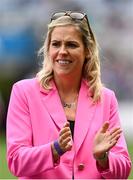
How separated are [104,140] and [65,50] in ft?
1.98

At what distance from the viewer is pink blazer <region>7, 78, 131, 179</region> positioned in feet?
13.5

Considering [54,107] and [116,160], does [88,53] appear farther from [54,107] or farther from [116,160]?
[116,160]

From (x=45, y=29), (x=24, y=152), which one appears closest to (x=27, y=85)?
(x=24, y=152)

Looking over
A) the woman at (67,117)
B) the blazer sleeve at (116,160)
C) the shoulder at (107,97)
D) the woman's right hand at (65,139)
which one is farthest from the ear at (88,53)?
the woman's right hand at (65,139)

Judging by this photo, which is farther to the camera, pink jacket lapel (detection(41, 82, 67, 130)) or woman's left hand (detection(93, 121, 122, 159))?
pink jacket lapel (detection(41, 82, 67, 130))

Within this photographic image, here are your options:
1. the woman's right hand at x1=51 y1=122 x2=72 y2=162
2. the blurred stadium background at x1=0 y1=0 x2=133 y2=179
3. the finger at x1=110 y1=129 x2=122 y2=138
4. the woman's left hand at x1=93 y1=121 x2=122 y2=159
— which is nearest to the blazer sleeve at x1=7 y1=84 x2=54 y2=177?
the woman's right hand at x1=51 y1=122 x2=72 y2=162

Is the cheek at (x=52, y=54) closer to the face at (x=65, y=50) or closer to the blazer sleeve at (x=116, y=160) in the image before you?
the face at (x=65, y=50)

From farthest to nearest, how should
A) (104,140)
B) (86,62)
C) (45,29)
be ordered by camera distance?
(45,29), (86,62), (104,140)

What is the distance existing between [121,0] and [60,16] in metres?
12.1

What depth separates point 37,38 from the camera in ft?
50.3

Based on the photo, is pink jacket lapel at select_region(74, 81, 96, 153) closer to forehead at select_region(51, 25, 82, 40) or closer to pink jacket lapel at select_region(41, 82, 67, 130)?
pink jacket lapel at select_region(41, 82, 67, 130)

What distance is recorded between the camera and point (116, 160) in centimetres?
424

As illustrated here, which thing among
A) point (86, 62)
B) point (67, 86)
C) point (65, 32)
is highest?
point (65, 32)

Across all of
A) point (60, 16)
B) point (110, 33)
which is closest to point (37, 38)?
point (110, 33)
